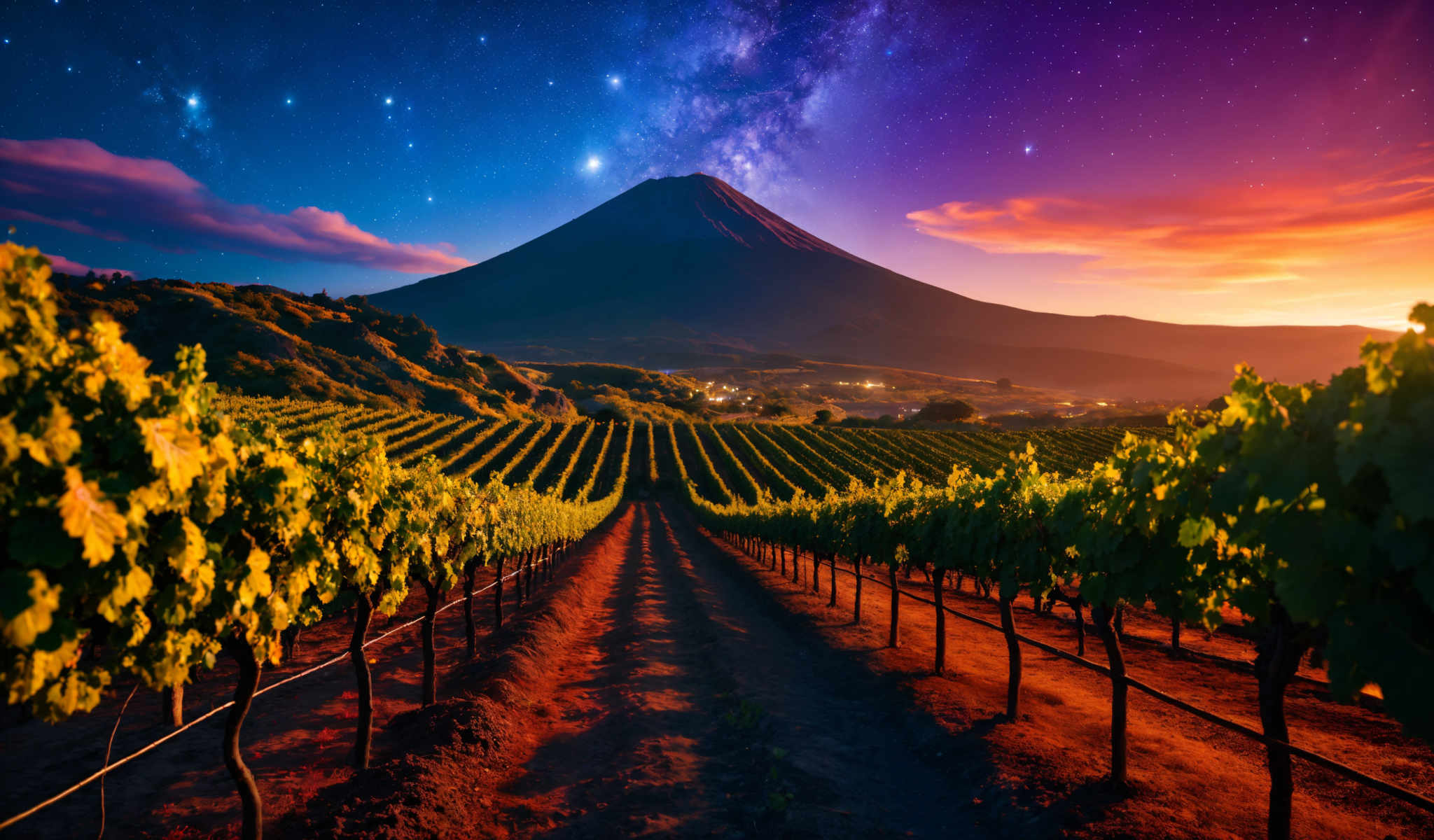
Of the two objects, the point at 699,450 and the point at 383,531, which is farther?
the point at 699,450

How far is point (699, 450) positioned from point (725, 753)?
7420 cm

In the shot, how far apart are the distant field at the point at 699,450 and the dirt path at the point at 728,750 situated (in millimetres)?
36828

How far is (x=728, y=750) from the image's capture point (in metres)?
9.91

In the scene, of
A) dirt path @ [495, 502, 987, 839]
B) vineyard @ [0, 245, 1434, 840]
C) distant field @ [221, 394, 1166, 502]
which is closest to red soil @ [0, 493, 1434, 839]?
dirt path @ [495, 502, 987, 839]

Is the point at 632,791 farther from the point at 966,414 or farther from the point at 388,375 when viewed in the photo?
the point at 966,414

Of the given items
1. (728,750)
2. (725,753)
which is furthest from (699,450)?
(725,753)

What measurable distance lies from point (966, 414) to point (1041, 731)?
401ft

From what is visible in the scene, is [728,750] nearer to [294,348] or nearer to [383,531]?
[383,531]

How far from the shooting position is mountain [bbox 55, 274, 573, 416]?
8256 centimetres

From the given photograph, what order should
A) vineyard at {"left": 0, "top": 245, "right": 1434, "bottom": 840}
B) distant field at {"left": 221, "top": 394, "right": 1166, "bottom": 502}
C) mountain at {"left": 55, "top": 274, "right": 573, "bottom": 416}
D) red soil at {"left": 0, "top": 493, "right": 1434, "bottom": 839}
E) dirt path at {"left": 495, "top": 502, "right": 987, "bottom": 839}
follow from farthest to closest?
mountain at {"left": 55, "top": 274, "right": 573, "bottom": 416}, distant field at {"left": 221, "top": 394, "right": 1166, "bottom": 502}, dirt path at {"left": 495, "top": 502, "right": 987, "bottom": 839}, red soil at {"left": 0, "top": 493, "right": 1434, "bottom": 839}, vineyard at {"left": 0, "top": 245, "right": 1434, "bottom": 840}

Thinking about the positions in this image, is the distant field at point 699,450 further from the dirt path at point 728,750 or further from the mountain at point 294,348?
the dirt path at point 728,750

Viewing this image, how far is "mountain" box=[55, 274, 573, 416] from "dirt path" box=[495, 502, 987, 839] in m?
82.3

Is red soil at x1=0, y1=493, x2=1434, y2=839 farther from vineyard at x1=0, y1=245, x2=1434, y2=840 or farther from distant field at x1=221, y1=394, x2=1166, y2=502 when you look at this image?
distant field at x1=221, y1=394, x2=1166, y2=502

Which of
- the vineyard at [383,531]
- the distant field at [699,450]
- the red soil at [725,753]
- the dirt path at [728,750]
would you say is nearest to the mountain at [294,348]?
the distant field at [699,450]
